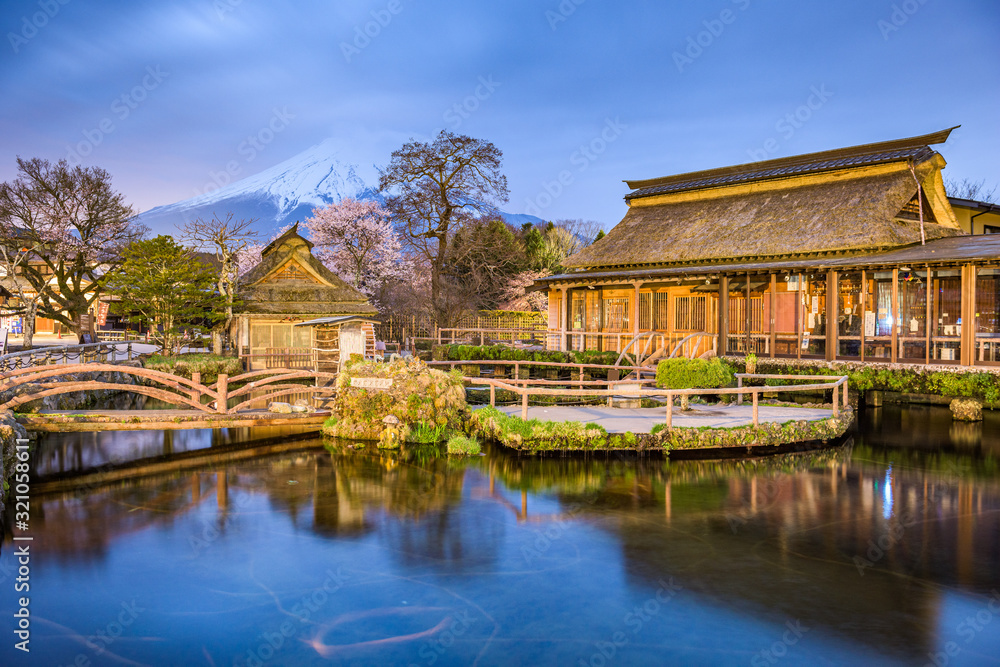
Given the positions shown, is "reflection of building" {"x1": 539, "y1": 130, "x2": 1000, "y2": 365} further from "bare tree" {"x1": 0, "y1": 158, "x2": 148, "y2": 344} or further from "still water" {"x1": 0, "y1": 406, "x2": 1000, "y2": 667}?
"bare tree" {"x1": 0, "y1": 158, "x2": 148, "y2": 344}

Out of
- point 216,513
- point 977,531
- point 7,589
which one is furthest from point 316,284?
point 977,531

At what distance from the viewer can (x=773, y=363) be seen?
2041 cm

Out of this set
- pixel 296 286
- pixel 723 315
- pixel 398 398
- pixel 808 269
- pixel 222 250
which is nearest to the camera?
pixel 398 398

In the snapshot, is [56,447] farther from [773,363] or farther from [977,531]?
[773,363]

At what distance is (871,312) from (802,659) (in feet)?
65.2

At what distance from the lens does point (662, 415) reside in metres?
14.8

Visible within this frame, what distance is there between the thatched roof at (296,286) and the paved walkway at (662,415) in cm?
1684

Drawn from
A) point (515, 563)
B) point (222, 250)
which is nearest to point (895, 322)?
point (515, 563)

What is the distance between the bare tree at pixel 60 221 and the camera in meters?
31.5

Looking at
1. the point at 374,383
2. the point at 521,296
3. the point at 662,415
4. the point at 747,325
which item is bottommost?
the point at 662,415

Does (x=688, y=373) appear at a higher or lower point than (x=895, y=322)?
lower

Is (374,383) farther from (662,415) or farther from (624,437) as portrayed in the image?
(662,415)

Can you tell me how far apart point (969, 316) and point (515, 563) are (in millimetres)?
15602

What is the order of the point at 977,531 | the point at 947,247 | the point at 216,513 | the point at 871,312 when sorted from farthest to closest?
1. the point at 871,312
2. the point at 947,247
3. the point at 216,513
4. the point at 977,531
